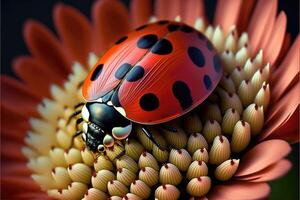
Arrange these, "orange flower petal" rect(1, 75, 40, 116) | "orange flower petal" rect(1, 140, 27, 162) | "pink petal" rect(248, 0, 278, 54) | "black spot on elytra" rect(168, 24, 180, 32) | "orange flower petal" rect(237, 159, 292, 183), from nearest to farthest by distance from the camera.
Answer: "orange flower petal" rect(237, 159, 292, 183)
"black spot on elytra" rect(168, 24, 180, 32)
"pink petal" rect(248, 0, 278, 54)
"orange flower petal" rect(1, 140, 27, 162)
"orange flower petal" rect(1, 75, 40, 116)

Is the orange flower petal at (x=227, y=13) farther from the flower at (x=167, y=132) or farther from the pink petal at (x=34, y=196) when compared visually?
the pink petal at (x=34, y=196)

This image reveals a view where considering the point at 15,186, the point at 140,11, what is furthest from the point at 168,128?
the point at 140,11

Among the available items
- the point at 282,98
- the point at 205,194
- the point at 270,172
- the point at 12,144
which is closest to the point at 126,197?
the point at 205,194

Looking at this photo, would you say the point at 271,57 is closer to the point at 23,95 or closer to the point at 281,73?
the point at 281,73

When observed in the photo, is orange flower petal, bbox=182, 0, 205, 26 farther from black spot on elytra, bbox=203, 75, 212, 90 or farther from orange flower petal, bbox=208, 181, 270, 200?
orange flower petal, bbox=208, 181, 270, 200

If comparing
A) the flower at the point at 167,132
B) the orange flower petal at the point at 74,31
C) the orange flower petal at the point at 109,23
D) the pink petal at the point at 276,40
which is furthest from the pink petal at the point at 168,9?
the pink petal at the point at 276,40

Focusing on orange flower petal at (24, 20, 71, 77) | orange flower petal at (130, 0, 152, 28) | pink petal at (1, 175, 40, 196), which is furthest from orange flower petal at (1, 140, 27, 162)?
orange flower petal at (130, 0, 152, 28)
